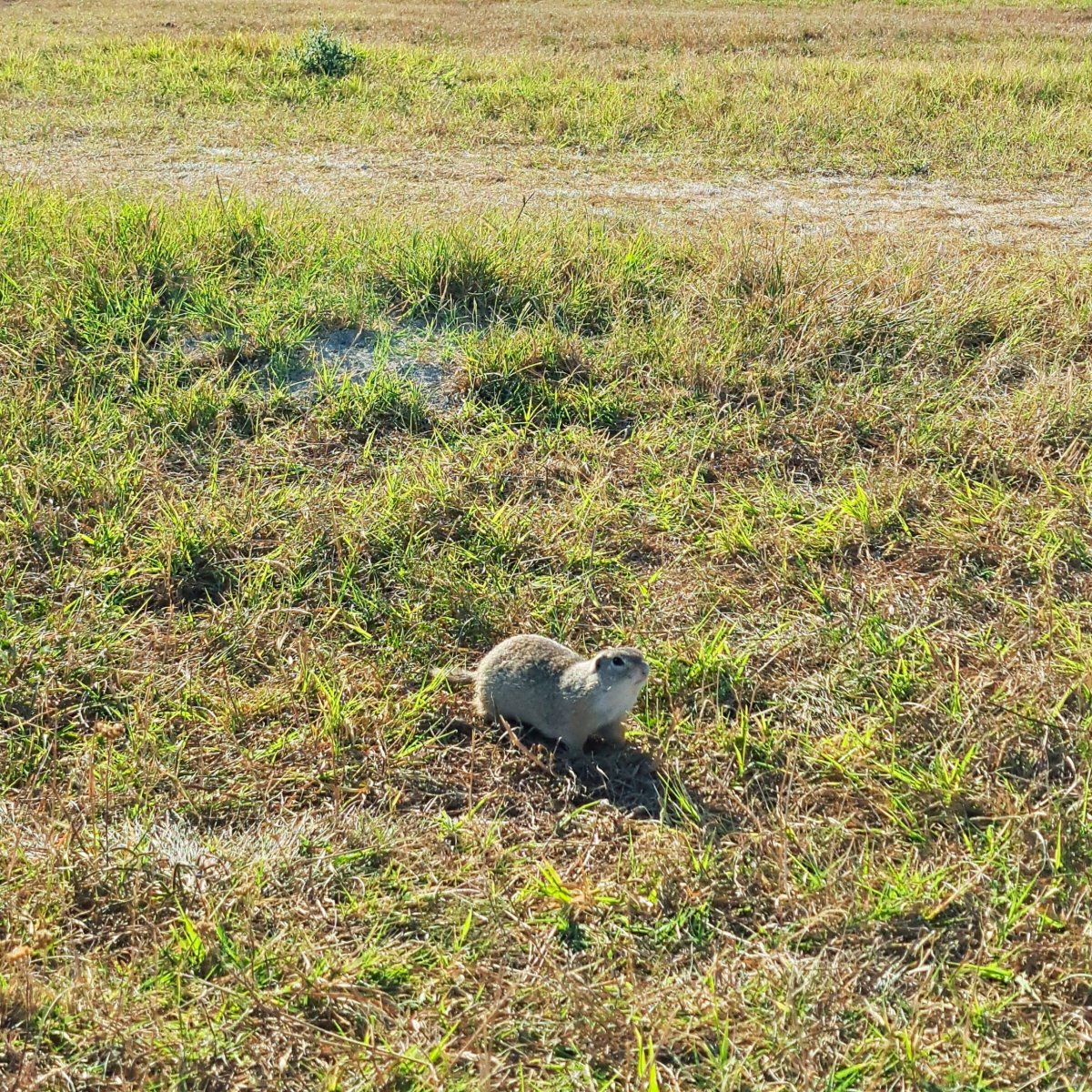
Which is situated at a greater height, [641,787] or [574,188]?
[574,188]

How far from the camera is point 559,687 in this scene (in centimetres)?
301

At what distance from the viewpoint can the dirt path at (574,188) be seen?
7102mm

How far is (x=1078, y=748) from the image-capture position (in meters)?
2.95

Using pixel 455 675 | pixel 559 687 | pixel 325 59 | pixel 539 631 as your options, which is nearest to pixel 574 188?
pixel 325 59

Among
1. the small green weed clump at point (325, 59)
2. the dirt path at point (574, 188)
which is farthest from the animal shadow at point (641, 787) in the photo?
the small green weed clump at point (325, 59)

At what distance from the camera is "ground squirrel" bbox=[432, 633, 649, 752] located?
291 centimetres

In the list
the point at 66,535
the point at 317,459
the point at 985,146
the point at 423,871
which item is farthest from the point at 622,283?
the point at 985,146

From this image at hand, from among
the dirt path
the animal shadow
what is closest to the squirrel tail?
the animal shadow

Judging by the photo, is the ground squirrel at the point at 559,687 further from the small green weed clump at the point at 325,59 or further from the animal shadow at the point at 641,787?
the small green weed clump at the point at 325,59

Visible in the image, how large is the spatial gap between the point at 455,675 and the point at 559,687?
0.44m

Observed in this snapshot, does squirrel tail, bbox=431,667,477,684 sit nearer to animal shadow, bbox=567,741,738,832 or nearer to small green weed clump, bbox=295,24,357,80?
animal shadow, bbox=567,741,738,832

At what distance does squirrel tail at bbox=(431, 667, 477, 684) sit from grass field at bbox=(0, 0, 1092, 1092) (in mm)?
102

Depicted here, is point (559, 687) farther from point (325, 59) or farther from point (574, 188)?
point (325, 59)

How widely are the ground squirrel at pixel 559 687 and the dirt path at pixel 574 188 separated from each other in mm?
4603
